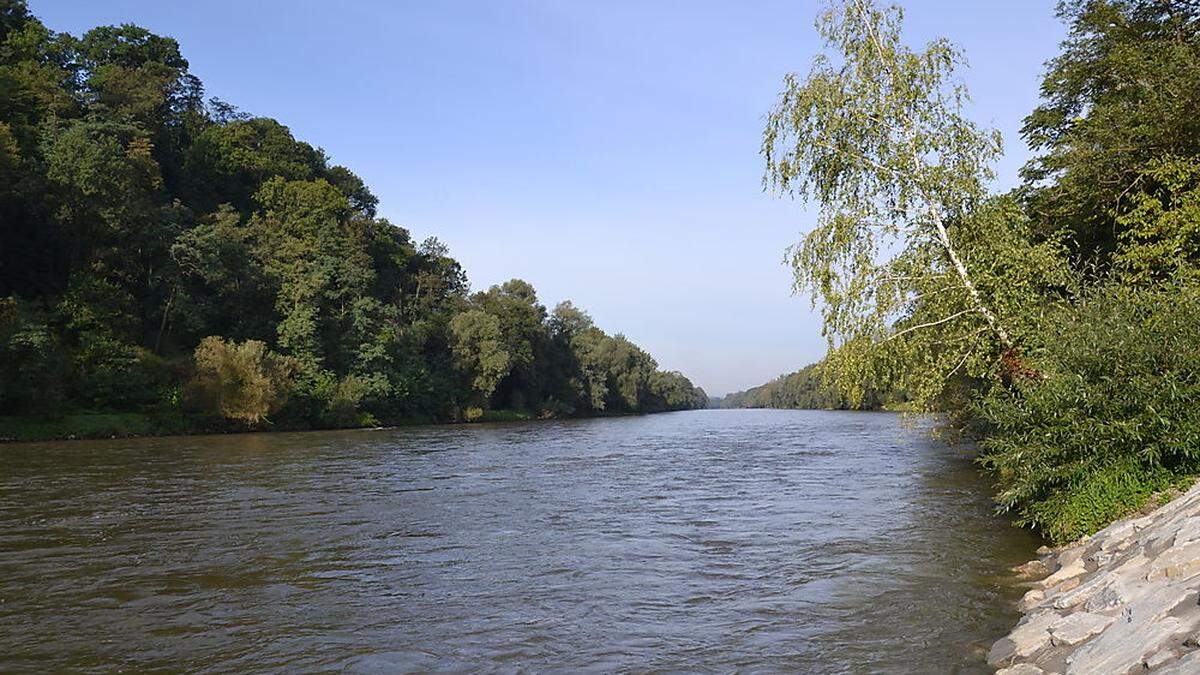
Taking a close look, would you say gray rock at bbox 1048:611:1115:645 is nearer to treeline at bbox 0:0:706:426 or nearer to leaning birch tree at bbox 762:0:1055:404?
leaning birch tree at bbox 762:0:1055:404

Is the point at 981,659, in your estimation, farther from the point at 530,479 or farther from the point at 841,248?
the point at 530,479

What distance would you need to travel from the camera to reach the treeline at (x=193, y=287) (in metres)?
53.2

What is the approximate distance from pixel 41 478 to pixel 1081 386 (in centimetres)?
2975

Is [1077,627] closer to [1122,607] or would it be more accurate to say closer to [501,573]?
[1122,607]

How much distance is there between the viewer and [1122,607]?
752 cm

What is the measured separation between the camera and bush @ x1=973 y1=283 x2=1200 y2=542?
38.5ft

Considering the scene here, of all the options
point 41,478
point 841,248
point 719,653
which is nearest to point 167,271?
point 41,478

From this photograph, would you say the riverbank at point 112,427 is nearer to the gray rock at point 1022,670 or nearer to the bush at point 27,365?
the bush at point 27,365

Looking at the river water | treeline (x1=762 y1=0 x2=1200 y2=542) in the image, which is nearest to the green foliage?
treeline (x1=762 y1=0 x2=1200 y2=542)

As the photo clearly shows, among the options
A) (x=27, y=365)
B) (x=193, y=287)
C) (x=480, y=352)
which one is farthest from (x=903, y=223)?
(x=480, y=352)

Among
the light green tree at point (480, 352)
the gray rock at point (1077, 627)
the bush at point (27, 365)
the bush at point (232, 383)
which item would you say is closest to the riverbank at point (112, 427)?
the bush at point (27, 365)

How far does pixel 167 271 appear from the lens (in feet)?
203

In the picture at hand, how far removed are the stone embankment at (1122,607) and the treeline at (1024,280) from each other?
6.45 feet

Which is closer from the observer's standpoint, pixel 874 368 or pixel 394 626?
pixel 394 626
